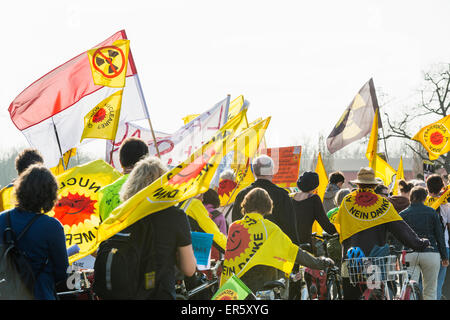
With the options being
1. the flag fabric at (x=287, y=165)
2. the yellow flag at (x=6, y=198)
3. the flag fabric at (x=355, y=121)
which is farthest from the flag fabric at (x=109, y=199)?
the flag fabric at (x=287, y=165)

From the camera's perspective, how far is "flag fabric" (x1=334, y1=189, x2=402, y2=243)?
6594mm

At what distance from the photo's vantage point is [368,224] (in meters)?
6.63

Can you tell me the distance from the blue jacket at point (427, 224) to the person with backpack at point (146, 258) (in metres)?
5.15

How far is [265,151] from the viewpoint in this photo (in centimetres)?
1280

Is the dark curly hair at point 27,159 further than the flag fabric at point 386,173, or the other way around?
the flag fabric at point 386,173

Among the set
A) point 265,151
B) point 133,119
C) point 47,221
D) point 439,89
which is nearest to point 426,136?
point 265,151

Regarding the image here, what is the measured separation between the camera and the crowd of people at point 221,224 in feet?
13.5

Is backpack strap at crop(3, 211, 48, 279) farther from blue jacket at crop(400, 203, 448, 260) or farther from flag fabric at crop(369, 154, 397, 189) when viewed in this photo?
flag fabric at crop(369, 154, 397, 189)

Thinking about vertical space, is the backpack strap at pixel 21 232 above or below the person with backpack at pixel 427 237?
above

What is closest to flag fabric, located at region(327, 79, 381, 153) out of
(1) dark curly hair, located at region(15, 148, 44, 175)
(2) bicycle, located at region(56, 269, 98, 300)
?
(1) dark curly hair, located at region(15, 148, 44, 175)

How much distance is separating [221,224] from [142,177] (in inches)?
150

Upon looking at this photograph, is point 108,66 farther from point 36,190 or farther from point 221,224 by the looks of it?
point 36,190

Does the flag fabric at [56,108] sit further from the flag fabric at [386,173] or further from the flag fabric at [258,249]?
the flag fabric at [386,173]

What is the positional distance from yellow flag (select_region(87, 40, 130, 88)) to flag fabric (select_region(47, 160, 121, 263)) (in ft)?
9.39
